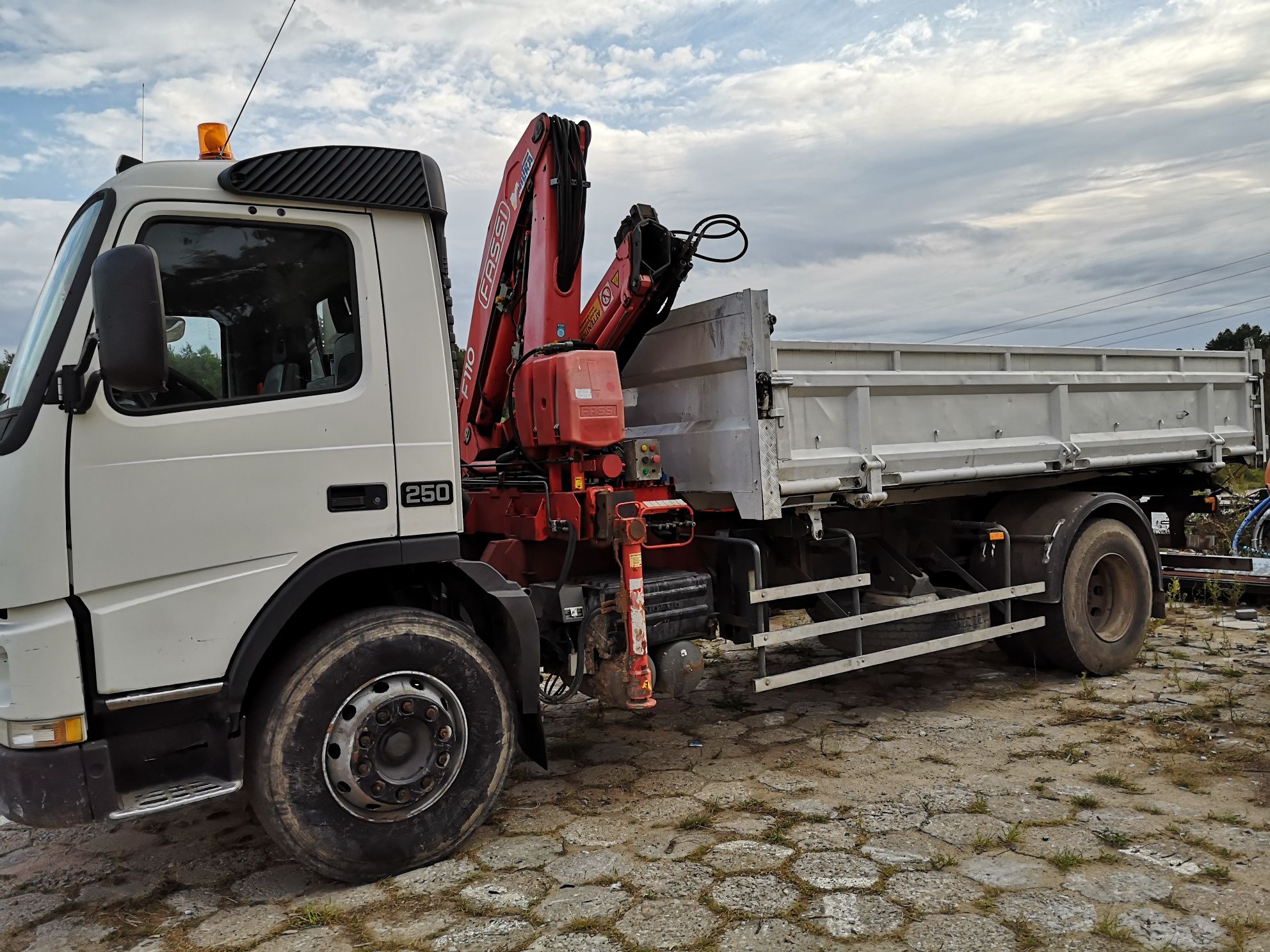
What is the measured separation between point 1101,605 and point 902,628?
6.20 feet

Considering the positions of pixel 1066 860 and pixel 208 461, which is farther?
pixel 1066 860

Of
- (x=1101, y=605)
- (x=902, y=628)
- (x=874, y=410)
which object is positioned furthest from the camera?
(x=1101, y=605)

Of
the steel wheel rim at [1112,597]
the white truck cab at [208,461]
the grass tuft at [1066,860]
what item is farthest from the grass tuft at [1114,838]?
the steel wheel rim at [1112,597]

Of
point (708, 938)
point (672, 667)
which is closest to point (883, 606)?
point (672, 667)

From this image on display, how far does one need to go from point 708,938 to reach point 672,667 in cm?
159

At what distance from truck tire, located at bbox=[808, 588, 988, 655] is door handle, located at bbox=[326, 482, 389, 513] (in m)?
2.66

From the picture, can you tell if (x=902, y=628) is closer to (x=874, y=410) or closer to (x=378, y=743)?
(x=874, y=410)

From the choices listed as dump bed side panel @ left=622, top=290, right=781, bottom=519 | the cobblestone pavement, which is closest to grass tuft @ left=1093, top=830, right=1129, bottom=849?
the cobblestone pavement

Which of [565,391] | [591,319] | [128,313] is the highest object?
[591,319]

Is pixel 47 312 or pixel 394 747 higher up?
pixel 47 312

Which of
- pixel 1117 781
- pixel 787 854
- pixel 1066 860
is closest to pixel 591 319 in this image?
pixel 787 854

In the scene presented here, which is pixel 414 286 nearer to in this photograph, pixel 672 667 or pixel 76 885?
pixel 672 667

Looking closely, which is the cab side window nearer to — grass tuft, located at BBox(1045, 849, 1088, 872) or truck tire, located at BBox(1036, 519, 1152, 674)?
grass tuft, located at BBox(1045, 849, 1088, 872)

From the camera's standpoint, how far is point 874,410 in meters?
5.26
